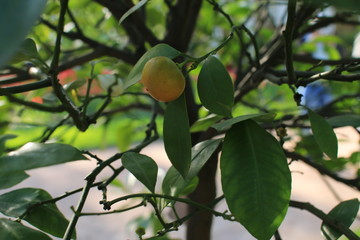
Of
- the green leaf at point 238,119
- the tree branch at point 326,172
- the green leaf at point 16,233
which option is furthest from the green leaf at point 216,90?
the tree branch at point 326,172

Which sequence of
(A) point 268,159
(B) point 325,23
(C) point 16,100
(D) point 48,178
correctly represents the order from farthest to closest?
(D) point 48,178 < (B) point 325,23 < (C) point 16,100 < (A) point 268,159

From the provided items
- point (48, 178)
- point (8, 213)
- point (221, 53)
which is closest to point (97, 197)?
point (48, 178)

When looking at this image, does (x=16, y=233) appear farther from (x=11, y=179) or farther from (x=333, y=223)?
(x=333, y=223)

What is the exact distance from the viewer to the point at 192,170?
0.25 m

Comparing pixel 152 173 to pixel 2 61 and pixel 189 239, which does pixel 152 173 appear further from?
pixel 189 239

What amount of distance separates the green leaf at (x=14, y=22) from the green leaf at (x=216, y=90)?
0.14 m

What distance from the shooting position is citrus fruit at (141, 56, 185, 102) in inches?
8.2

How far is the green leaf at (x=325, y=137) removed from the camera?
0.25 m

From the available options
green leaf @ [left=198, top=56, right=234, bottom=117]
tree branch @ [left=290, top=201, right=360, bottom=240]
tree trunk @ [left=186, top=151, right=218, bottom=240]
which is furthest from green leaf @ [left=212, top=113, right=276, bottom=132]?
tree trunk @ [left=186, top=151, right=218, bottom=240]

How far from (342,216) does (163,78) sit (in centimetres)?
19

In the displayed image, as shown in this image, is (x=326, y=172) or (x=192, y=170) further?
(x=326, y=172)

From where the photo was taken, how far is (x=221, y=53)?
0.81m

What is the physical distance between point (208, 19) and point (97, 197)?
125 centimetres

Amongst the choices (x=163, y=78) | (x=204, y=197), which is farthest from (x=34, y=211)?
(x=204, y=197)
